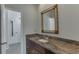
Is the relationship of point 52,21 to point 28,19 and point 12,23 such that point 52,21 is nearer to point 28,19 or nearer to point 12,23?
point 28,19

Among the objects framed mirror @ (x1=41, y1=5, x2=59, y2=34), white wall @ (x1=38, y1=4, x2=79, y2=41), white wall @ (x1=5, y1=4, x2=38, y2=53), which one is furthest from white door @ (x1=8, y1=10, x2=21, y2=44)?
white wall @ (x1=38, y1=4, x2=79, y2=41)

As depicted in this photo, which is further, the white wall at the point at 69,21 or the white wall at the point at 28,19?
the white wall at the point at 28,19

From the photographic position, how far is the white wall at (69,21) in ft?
5.07

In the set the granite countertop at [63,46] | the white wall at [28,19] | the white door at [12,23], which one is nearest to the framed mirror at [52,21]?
the granite countertop at [63,46]

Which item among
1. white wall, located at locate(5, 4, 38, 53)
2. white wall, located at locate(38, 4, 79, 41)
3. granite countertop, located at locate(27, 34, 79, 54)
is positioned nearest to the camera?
granite countertop, located at locate(27, 34, 79, 54)

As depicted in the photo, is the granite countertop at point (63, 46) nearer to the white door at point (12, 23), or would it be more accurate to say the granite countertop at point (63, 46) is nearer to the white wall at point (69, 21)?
the white wall at point (69, 21)

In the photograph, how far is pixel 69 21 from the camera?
1707 mm

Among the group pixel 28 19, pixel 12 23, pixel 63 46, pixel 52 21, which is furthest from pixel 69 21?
pixel 12 23

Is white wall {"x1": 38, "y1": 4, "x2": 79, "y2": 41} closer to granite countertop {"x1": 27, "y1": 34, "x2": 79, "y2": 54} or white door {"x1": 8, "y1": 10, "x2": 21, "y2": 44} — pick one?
granite countertop {"x1": 27, "y1": 34, "x2": 79, "y2": 54}

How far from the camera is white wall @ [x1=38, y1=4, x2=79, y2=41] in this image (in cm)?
155

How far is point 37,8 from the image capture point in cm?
339
